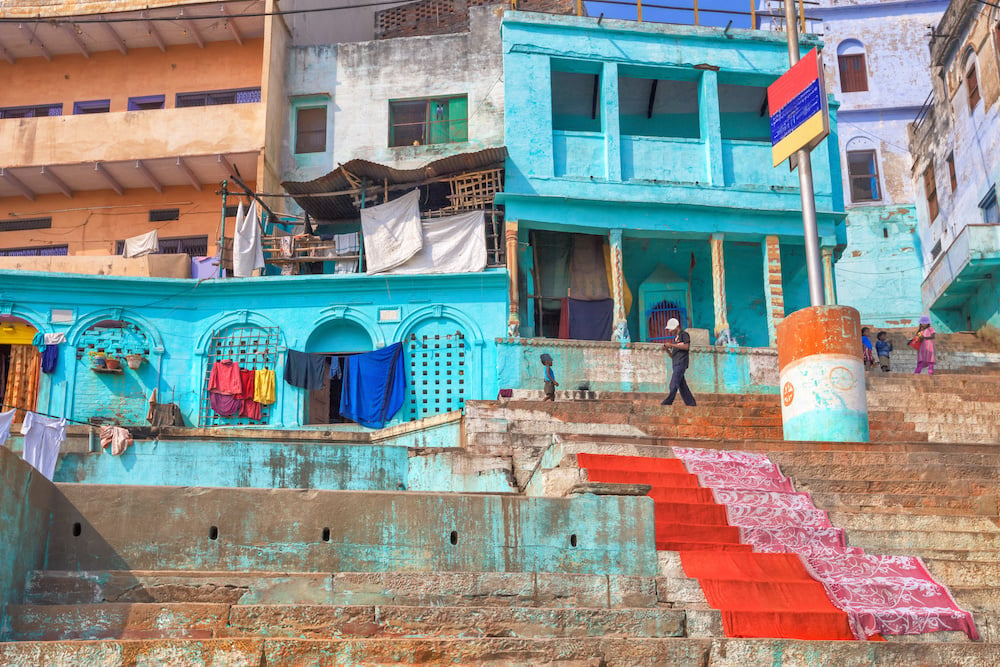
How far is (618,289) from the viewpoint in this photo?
20594 millimetres

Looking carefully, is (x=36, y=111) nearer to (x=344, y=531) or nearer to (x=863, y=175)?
(x=344, y=531)

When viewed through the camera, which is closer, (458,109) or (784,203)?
(784,203)

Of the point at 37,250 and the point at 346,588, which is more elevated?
the point at 37,250

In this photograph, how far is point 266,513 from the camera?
28.4 feet

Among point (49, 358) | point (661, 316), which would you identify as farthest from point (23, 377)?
point (661, 316)

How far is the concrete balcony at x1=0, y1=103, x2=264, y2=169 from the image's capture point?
22.8 meters

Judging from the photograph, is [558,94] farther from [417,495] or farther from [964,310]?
[417,495]

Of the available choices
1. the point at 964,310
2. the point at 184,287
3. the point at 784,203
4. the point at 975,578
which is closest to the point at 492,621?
the point at 975,578

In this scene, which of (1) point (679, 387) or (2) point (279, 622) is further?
(1) point (679, 387)

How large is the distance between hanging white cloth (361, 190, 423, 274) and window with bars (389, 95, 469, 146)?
2.81m

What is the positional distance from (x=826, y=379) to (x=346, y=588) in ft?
24.3

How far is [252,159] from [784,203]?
440 inches

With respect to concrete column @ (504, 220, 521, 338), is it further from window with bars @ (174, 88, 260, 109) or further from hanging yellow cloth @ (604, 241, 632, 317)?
window with bars @ (174, 88, 260, 109)

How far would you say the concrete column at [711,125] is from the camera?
2164 centimetres
